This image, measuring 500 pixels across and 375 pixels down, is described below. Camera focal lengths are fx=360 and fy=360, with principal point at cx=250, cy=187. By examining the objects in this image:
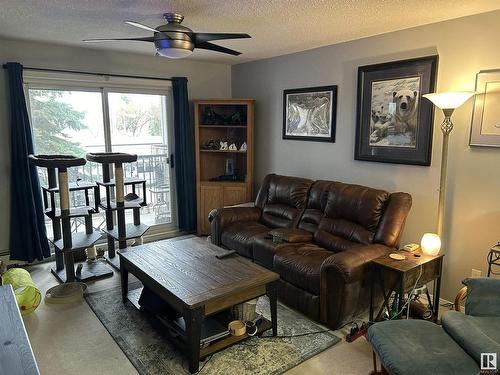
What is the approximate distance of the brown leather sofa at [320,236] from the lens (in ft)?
8.63

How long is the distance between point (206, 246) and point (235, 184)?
5.75 feet

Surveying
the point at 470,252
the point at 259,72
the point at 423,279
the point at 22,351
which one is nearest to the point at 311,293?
the point at 423,279

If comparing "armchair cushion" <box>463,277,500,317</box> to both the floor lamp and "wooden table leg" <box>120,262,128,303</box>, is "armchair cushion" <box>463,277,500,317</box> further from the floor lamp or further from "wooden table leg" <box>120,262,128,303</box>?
"wooden table leg" <box>120,262,128,303</box>

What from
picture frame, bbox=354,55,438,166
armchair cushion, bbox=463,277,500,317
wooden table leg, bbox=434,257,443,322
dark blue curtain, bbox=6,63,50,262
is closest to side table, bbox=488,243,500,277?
wooden table leg, bbox=434,257,443,322

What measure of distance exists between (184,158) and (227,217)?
1274 millimetres

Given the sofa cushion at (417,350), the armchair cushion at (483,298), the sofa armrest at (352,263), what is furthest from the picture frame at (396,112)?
the sofa cushion at (417,350)

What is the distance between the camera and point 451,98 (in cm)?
249

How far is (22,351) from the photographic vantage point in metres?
1.36

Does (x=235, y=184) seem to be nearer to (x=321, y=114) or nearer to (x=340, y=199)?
(x=321, y=114)

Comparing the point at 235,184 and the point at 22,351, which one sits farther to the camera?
the point at 235,184

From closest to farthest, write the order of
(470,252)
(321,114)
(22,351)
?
(22,351) < (470,252) < (321,114)

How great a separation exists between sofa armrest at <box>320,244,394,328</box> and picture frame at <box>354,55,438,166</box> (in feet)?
3.39

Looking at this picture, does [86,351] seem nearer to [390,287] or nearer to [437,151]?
[390,287]

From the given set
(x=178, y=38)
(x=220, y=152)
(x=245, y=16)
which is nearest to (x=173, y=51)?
(x=178, y=38)
